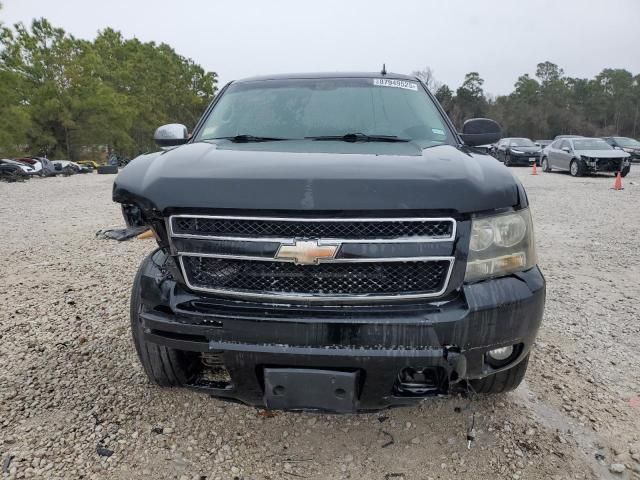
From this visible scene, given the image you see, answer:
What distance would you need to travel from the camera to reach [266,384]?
6.00 feet

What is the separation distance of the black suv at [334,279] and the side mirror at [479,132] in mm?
1246

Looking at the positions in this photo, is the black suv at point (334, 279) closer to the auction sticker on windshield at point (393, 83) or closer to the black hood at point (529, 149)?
the auction sticker on windshield at point (393, 83)

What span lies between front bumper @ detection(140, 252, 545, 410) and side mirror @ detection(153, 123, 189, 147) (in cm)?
174

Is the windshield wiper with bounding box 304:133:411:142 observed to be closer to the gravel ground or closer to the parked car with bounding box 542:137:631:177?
the gravel ground

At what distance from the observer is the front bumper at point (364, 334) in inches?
69.4

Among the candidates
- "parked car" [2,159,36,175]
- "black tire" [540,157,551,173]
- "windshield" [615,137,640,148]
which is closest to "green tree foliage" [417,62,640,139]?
"windshield" [615,137,640,148]

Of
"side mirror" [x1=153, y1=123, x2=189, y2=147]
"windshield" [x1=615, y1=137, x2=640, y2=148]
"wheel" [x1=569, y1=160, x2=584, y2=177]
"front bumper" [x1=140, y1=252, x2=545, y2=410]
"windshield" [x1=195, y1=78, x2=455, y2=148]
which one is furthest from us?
"windshield" [x1=615, y1=137, x2=640, y2=148]

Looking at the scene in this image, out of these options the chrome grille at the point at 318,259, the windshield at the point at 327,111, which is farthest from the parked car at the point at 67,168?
the chrome grille at the point at 318,259

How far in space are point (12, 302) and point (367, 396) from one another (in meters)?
3.74

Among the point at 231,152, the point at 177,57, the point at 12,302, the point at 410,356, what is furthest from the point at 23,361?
the point at 177,57

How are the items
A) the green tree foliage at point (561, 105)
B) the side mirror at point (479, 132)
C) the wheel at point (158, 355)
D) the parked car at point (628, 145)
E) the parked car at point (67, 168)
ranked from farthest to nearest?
the green tree foliage at point (561, 105)
the parked car at point (67, 168)
the parked car at point (628, 145)
the side mirror at point (479, 132)
the wheel at point (158, 355)

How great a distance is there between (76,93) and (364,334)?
44.5 metres

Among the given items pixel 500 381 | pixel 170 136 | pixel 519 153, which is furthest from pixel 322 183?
pixel 519 153

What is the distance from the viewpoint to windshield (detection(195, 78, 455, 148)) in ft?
9.56
